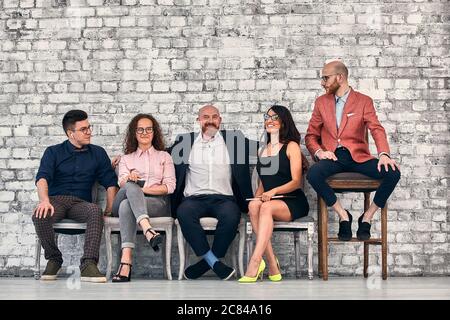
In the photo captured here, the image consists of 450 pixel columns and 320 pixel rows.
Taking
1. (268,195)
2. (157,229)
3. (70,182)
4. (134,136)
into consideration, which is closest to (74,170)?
(70,182)

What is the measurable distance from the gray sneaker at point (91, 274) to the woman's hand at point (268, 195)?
1.26m

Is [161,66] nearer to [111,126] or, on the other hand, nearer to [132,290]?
[111,126]

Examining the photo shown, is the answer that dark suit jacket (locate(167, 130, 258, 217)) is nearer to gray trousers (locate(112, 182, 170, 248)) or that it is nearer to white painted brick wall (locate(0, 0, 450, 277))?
white painted brick wall (locate(0, 0, 450, 277))

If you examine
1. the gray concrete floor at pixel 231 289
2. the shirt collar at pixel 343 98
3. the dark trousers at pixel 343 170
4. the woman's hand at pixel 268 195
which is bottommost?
the gray concrete floor at pixel 231 289

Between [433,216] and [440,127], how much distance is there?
70 cm

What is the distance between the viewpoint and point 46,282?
7023 millimetres

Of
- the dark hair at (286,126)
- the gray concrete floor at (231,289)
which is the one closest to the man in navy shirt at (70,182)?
the gray concrete floor at (231,289)

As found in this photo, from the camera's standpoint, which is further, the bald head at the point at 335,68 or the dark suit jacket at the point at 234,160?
the dark suit jacket at the point at 234,160

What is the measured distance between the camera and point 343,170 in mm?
7086

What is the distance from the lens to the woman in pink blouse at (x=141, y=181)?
22.9 ft

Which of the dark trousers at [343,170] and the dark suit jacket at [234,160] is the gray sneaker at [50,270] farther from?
the dark trousers at [343,170]

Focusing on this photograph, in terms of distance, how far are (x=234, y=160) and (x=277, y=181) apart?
45 centimetres

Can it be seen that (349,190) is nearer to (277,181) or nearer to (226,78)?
(277,181)
